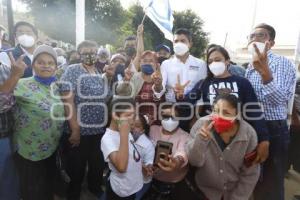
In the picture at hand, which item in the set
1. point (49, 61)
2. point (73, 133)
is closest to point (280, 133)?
point (73, 133)

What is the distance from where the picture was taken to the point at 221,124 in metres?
2.53

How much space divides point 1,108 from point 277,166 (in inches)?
105

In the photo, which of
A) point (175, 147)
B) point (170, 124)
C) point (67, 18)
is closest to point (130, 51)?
point (170, 124)

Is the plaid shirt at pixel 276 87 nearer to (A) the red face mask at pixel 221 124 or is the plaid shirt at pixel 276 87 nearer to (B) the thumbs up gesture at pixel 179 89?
(A) the red face mask at pixel 221 124

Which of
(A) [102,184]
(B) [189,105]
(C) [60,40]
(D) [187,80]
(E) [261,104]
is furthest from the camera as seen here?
(C) [60,40]

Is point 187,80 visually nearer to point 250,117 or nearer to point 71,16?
point 250,117

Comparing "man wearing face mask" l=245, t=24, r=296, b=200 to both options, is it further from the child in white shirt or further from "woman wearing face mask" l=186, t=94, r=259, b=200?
the child in white shirt

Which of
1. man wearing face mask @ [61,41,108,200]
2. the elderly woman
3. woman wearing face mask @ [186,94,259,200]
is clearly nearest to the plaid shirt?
woman wearing face mask @ [186,94,259,200]

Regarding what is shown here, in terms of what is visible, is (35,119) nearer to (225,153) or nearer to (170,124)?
(170,124)

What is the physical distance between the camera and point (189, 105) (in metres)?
3.24

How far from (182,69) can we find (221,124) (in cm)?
116

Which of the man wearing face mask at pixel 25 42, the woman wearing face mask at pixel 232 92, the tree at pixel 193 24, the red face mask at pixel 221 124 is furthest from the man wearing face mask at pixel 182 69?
the tree at pixel 193 24

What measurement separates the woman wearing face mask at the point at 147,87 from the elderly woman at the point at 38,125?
0.76m

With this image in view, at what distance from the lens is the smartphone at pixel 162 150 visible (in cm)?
284
